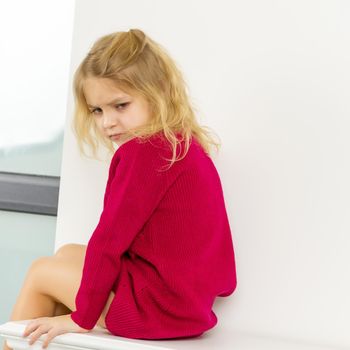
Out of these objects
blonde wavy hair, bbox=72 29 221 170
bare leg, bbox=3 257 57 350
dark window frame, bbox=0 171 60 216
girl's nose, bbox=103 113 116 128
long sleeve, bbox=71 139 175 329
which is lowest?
bare leg, bbox=3 257 57 350

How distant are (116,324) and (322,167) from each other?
52cm

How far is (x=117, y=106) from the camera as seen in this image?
1.49m

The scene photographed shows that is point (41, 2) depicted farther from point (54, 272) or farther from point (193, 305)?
point (193, 305)

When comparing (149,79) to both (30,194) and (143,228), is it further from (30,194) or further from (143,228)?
(30,194)

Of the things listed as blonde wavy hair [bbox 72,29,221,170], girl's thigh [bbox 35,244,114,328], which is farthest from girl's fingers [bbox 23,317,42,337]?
blonde wavy hair [bbox 72,29,221,170]

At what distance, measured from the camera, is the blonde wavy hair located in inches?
58.2

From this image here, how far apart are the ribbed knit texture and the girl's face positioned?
0.23 feet

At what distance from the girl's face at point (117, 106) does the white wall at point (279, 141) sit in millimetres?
214

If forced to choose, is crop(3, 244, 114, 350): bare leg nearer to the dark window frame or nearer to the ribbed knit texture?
the ribbed knit texture

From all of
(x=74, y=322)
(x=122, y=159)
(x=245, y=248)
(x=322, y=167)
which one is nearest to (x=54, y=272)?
(x=74, y=322)

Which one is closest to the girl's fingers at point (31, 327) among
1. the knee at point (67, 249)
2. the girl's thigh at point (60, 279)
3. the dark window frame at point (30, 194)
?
→ the girl's thigh at point (60, 279)

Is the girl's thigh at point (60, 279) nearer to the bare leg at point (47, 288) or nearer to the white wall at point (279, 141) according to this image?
the bare leg at point (47, 288)

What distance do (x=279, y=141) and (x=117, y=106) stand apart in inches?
13.9

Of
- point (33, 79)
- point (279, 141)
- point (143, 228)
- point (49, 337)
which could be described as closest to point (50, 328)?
point (49, 337)
